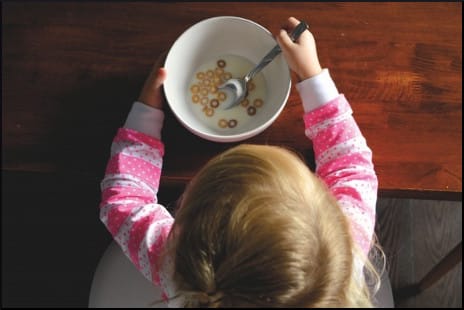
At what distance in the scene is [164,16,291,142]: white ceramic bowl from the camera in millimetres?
713

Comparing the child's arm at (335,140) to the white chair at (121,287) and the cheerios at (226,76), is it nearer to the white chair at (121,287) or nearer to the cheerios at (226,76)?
the cheerios at (226,76)

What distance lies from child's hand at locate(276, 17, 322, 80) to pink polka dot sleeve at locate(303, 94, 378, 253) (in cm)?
5

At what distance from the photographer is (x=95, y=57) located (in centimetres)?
76

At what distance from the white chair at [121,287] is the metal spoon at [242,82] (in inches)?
11.2

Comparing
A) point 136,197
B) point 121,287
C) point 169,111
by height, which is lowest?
point 121,287

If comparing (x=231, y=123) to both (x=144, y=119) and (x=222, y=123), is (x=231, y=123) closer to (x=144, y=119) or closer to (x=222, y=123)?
(x=222, y=123)

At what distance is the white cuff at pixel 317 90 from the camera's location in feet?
2.35

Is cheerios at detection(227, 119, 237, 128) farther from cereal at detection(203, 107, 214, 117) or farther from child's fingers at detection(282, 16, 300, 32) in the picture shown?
child's fingers at detection(282, 16, 300, 32)

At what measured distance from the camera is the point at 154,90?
72 centimetres

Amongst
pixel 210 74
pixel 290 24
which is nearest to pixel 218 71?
pixel 210 74

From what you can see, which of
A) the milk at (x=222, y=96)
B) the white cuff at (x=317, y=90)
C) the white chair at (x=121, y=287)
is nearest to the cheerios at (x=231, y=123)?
the milk at (x=222, y=96)

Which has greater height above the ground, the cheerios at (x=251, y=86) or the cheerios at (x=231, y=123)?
the cheerios at (x=251, y=86)

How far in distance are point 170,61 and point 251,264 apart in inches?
12.7

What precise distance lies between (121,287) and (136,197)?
0.16 metres
